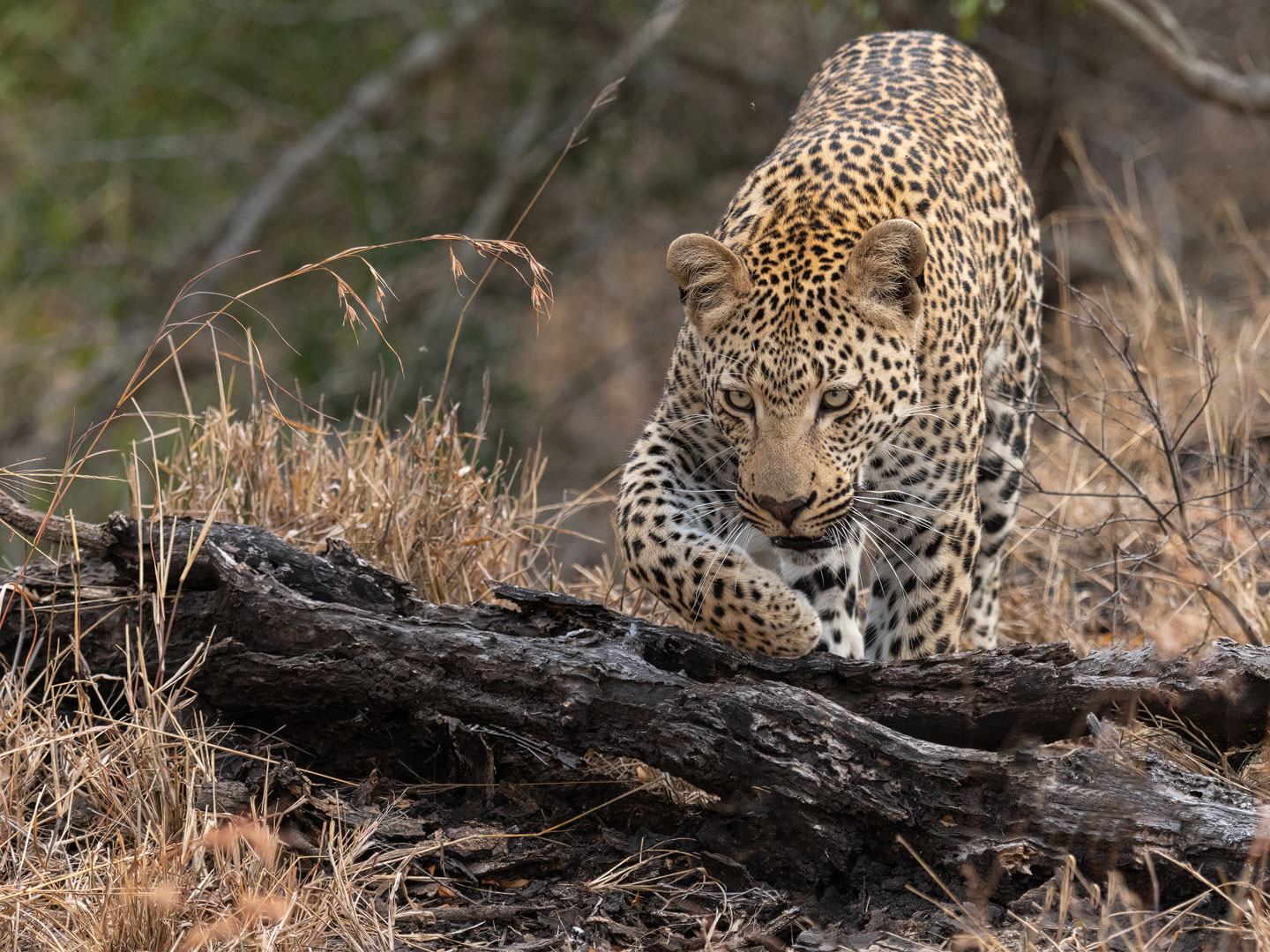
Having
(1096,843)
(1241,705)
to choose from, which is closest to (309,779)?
(1096,843)

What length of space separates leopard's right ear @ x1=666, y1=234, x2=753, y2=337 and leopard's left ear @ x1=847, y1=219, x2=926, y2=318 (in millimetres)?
378

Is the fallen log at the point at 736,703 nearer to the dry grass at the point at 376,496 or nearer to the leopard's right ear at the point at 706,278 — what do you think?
the dry grass at the point at 376,496

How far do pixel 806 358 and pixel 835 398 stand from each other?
0.16 meters

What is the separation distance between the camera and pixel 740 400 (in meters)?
4.61

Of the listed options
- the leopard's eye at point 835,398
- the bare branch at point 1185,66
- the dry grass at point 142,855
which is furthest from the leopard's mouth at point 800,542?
the bare branch at point 1185,66

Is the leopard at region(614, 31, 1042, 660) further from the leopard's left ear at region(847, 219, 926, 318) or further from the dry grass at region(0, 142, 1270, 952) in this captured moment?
the dry grass at region(0, 142, 1270, 952)

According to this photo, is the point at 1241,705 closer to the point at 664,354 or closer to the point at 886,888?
the point at 886,888

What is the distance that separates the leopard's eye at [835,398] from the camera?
179 inches

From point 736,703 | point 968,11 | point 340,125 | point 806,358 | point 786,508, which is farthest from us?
point 340,125

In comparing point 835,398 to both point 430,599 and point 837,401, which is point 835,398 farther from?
point 430,599

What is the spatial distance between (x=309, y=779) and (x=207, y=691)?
0.42m

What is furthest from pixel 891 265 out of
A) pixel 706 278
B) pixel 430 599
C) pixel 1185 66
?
pixel 1185 66

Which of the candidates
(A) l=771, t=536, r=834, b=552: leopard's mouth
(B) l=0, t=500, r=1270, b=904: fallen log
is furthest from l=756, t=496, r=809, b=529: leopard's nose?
(B) l=0, t=500, r=1270, b=904: fallen log

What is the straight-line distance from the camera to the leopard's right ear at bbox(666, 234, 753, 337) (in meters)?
4.64
